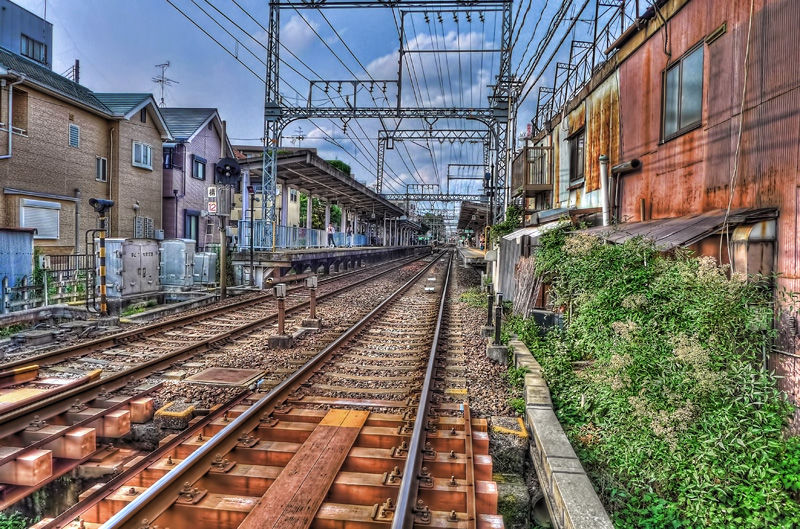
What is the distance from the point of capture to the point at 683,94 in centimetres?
633

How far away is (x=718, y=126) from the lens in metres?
5.39

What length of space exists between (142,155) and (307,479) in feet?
75.9

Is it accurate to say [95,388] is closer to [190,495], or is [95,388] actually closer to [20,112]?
[190,495]

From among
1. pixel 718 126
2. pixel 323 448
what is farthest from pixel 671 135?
pixel 323 448

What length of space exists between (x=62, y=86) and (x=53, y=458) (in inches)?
782

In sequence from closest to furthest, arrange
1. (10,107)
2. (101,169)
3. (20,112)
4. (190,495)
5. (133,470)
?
(190,495), (133,470), (10,107), (20,112), (101,169)

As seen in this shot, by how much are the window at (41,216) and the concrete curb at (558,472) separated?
17657mm

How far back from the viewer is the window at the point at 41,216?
645 inches

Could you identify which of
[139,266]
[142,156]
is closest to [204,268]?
[139,266]

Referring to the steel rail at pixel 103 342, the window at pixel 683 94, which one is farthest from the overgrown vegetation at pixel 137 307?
the window at pixel 683 94

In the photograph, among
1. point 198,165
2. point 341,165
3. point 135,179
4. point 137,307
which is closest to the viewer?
point 137,307

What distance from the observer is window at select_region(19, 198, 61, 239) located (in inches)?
645

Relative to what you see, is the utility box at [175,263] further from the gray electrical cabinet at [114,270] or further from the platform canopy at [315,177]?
the platform canopy at [315,177]

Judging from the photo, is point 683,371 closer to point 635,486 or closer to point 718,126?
point 635,486
